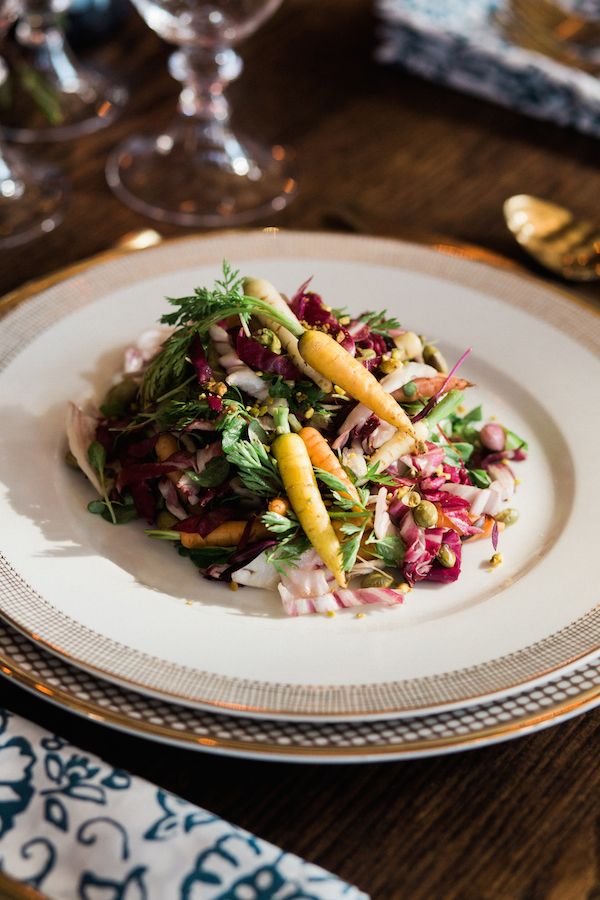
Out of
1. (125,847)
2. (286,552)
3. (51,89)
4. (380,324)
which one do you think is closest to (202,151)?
(51,89)

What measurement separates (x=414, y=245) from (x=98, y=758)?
63.4 inches

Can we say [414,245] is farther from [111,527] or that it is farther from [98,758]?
[98,758]

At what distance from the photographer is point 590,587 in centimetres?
194

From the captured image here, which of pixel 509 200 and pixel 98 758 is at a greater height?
pixel 509 200

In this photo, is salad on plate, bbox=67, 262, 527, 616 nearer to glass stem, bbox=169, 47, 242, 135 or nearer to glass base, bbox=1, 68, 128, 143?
glass stem, bbox=169, 47, 242, 135

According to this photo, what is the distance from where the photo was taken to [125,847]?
4.95ft

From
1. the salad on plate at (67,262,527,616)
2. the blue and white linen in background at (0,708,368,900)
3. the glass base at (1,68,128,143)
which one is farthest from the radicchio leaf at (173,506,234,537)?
the glass base at (1,68,128,143)

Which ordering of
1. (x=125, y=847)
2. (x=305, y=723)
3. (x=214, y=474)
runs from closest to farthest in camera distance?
1. (x=125, y=847)
2. (x=305, y=723)
3. (x=214, y=474)

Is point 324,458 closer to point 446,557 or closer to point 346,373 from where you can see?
point 346,373

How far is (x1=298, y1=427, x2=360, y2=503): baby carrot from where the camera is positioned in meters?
2.00

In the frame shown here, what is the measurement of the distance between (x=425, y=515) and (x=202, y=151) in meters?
1.84

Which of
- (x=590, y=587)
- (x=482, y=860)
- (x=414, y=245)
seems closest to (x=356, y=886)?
(x=482, y=860)

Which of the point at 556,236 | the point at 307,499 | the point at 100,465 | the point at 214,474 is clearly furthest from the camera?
the point at 556,236

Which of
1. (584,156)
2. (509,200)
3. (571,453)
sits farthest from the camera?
(584,156)
